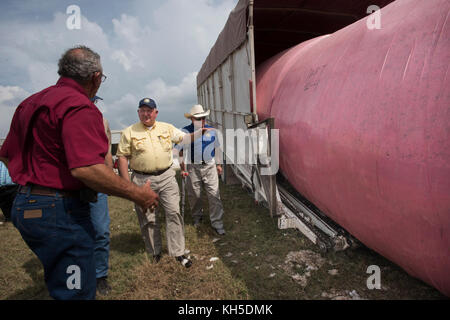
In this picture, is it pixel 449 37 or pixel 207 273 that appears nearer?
pixel 449 37

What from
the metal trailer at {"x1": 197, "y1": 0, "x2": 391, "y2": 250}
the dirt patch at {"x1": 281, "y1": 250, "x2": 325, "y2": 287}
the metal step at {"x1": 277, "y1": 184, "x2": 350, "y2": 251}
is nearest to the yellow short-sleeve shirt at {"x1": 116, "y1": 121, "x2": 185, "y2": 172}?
the metal trailer at {"x1": 197, "y1": 0, "x2": 391, "y2": 250}

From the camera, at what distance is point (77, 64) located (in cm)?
175

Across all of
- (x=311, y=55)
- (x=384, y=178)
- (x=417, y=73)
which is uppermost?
(x=311, y=55)

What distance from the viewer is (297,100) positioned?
10.2ft

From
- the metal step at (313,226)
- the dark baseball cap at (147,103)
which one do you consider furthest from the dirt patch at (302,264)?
the dark baseball cap at (147,103)

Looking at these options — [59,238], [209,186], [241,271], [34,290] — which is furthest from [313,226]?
[34,290]

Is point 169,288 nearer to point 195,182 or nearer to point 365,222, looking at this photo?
point 195,182

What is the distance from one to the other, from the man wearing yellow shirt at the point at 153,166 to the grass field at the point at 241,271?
0.27 m

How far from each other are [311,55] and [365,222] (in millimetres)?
2164

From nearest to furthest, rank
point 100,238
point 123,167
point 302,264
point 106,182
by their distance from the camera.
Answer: point 106,182
point 100,238
point 302,264
point 123,167

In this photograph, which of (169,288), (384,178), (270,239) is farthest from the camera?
(270,239)

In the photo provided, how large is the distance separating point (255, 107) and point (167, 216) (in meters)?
1.90

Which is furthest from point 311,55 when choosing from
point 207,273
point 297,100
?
point 207,273

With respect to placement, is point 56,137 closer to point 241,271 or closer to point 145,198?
point 145,198
